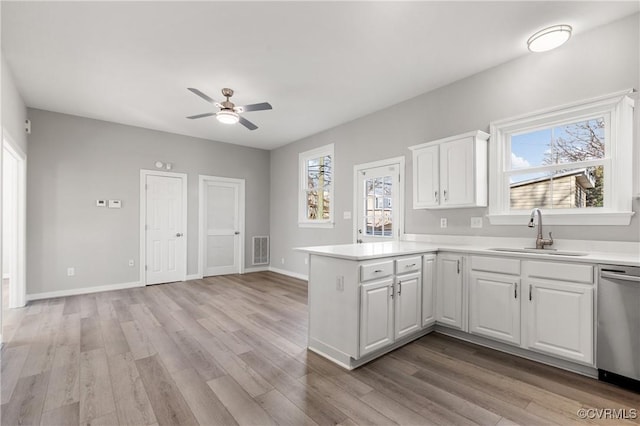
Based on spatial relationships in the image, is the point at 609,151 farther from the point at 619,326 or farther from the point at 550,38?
the point at 619,326

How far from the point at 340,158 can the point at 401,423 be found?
4.16 m

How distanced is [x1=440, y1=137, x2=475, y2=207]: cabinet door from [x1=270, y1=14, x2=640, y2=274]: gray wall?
27 centimetres

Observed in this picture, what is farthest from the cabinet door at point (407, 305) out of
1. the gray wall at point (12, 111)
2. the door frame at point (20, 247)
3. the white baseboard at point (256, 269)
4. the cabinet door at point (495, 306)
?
the door frame at point (20, 247)

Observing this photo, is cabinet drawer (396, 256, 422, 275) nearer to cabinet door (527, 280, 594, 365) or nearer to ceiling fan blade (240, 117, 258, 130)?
cabinet door (527, 280, 594, 365)

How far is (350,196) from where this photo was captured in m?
5.05

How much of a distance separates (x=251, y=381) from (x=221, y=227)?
15.3ft

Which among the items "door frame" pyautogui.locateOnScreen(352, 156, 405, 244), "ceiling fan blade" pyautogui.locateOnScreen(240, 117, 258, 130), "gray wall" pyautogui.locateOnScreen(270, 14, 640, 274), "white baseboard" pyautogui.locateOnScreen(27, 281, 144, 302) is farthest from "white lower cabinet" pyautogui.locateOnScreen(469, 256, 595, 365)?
"white baseboard" pyautogui.locateOnScreen(27, 281, 144, 302)

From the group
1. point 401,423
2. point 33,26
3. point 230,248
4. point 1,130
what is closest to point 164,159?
point 230,248

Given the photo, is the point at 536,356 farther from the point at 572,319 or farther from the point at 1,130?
the point at 1,130

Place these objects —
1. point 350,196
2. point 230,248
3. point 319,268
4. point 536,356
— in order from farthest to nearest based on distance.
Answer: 1. point 230,248
2. point 350,196
3. point 319,268
4. point 536,356

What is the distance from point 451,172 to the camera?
11.2ft

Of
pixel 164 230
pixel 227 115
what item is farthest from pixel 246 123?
pixel 164 230

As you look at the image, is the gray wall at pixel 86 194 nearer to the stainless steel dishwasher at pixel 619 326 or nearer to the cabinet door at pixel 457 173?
the cabinet door at pixel 457 173

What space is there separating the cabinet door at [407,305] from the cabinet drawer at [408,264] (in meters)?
0.05
